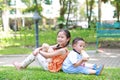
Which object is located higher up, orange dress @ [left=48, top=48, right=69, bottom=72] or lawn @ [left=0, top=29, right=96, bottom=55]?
orange dress @ [left=48, top=48, right=69, bottom=72]

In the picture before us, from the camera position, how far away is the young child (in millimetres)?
6282

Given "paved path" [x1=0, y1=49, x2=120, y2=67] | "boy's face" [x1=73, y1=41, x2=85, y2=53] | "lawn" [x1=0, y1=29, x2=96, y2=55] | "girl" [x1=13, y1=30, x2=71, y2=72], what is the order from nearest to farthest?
"boy's face" [x1=73, y1=41, x2=85, y2=53]
"girl" [x1=13, y1=30, x2=71, y2=72]
"paved path" [x1=0, y1=49, x2=120, y2=67]
"lawn" [x1=0, y1=29, x2=96, y2=55]

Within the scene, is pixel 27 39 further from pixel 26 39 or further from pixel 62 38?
pixel 62 38

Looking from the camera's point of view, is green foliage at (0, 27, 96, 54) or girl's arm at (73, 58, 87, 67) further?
green foliage at (0, 27, 96, 54)

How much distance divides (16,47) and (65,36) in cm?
1165

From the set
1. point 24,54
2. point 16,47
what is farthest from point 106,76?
point 16,47

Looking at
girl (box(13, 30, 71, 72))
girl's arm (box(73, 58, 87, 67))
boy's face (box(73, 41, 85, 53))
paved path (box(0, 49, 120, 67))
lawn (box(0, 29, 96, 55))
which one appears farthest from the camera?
lawn (box(0, 29, 96, 55))

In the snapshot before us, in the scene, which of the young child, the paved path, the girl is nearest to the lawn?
the paved path

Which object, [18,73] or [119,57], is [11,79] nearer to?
[18,73]

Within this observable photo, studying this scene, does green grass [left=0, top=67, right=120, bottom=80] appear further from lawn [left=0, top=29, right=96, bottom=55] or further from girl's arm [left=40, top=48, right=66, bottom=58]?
lawn [left=0, top=29, right=96, bottom=55]

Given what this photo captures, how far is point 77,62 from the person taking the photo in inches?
248

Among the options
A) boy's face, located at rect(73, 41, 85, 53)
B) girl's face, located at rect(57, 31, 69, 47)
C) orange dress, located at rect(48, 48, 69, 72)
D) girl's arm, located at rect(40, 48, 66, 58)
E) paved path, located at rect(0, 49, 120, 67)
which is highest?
girl's face, located at rect(57, 31, 69, 47)

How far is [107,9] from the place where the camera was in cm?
7525

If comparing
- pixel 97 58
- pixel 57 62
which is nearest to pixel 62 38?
pixel 57 62
